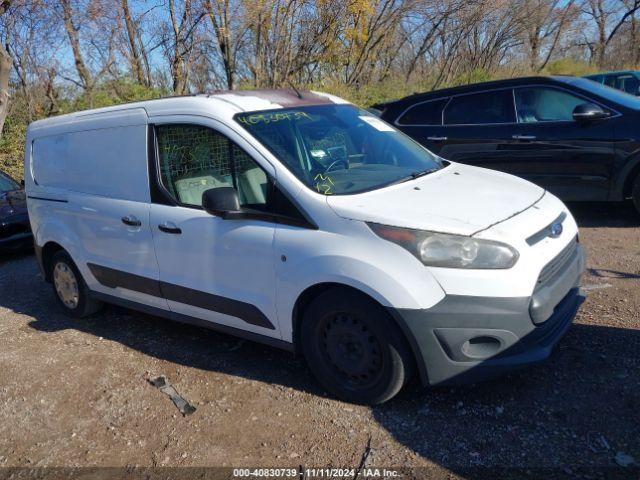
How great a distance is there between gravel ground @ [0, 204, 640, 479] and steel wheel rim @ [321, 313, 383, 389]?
0.20 metres

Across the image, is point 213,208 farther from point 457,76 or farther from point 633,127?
point 457,76

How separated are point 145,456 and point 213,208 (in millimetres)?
1488

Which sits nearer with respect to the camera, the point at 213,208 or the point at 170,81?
the point at 213,208

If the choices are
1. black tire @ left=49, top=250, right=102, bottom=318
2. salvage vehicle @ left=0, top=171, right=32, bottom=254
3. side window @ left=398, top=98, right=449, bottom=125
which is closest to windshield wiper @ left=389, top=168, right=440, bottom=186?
black tire @ left=49, top=250, right=102, bottom=318

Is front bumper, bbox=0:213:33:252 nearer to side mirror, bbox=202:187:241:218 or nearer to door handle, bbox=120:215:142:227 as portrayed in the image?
door handle, bbox=120:215:142:227

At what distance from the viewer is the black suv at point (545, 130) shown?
6.45 metres

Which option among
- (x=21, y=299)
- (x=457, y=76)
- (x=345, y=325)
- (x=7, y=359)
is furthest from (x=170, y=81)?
(x=345, y=325)

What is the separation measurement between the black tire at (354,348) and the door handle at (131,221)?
5.21 feet

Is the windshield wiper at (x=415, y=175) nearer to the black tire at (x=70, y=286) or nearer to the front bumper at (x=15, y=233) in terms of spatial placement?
the black tire at (x=70, y=286)

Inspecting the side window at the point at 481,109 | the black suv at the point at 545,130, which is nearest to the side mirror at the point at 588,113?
the black suv at the point at 545,130

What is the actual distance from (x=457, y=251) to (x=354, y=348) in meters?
0.83

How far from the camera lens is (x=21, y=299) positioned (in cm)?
636

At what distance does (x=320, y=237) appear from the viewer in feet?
11.1

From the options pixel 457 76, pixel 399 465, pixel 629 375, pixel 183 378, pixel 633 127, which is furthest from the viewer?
pixel 457 76
